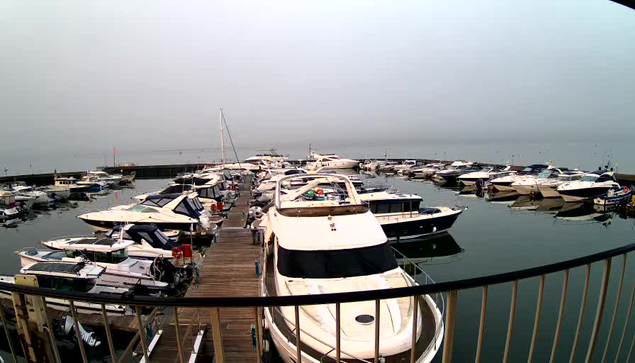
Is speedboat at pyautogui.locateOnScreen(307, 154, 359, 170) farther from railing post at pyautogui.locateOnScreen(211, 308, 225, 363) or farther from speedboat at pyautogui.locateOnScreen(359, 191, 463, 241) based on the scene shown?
railing post at pyautogui.locateOnScreen(211, 308, 225, 363)

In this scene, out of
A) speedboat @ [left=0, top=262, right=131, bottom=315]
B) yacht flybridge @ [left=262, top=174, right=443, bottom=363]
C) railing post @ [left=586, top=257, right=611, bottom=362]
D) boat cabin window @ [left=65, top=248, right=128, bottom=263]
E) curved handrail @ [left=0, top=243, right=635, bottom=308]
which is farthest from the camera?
boat cabin window @ [left=65, top=248, right=128, bottom=263]

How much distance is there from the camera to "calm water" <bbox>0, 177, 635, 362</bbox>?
9.25m

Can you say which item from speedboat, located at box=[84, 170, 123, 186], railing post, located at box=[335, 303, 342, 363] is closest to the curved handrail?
railing post, located at box=[335, 303, 342, 363]

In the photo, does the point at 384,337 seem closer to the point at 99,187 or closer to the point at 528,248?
the point at 528,248

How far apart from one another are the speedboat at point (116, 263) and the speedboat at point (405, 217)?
36.0 ft

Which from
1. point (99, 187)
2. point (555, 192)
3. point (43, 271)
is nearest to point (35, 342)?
point (43, 271)

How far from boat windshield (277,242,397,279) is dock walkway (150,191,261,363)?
57.1 inches

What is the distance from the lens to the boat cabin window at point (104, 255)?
11.0 meters

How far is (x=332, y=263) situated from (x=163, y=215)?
13.5m

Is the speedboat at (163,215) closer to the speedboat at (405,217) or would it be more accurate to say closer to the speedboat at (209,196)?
the speedboat at (209,196)

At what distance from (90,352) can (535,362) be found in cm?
1208

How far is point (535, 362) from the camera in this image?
831 cm

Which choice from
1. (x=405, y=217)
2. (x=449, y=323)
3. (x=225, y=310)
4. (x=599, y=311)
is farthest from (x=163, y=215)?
(x=599, y=311)

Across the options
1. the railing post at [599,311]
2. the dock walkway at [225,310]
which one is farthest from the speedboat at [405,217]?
the railing post at [599,311]
